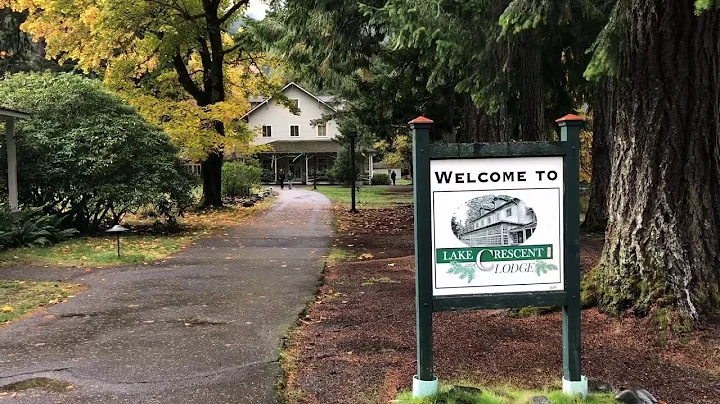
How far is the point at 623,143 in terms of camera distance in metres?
5.26

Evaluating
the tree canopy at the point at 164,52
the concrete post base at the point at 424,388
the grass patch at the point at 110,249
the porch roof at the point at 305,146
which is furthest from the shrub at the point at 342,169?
the concrete post base at the point at 424,388

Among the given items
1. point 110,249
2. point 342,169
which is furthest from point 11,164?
point 342,169

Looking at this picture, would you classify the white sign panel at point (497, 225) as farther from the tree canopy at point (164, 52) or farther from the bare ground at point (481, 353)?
the tree canopy at point (164, 52)

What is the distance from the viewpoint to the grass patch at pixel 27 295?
6.62m

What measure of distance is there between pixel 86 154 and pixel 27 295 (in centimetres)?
674

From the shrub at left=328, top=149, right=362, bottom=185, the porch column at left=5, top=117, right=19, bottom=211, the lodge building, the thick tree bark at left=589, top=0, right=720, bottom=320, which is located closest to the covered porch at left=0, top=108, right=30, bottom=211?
the porch column at left=5, top=117, right=19, bottom=211

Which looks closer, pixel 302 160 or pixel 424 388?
pixel 424 388

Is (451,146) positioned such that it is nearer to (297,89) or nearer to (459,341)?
(459,341)

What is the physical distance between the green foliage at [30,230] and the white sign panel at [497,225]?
10006 mm

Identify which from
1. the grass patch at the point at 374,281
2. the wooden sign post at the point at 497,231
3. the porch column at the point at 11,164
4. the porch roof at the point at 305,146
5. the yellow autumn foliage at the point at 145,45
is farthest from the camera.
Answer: the porch roof at the point at 305,146

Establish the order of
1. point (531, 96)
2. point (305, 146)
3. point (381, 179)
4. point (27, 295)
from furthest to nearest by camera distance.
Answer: point (305, 146) → point (381, 179) → point (531, 96) → point (27, 295)

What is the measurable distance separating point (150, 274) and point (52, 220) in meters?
5.26

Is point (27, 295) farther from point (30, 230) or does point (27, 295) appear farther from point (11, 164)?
point (11, 164)

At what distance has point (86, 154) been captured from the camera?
533 inches
